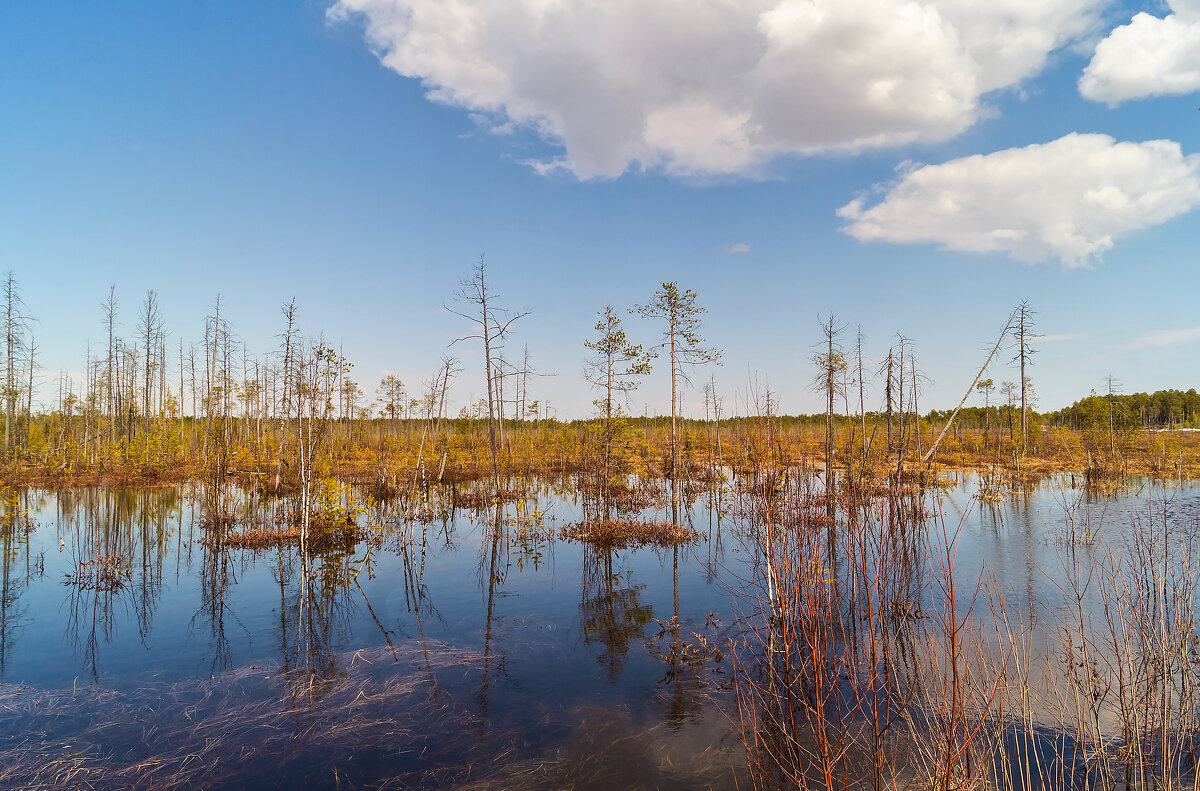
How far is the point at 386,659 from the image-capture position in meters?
8.59

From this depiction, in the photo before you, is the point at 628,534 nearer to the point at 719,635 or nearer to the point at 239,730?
the point at 719,635

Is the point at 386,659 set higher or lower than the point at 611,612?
higher

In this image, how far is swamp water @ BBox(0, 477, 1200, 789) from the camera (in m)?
5.91

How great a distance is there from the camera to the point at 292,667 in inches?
324

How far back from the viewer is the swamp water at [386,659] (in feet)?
19.4

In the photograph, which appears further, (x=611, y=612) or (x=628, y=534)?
(x=628, y=534)

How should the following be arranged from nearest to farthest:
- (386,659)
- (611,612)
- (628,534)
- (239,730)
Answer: (239,730), (386,659), (611,612), (628,534)

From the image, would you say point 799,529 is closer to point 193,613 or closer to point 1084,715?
point 1084,715

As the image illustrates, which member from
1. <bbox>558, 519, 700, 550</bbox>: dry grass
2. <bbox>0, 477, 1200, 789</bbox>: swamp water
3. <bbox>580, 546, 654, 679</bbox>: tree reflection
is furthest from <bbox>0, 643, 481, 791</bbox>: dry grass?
<bbox>558, 519, 700, 550</bbox>: dry grass

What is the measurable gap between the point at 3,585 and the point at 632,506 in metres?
17.8

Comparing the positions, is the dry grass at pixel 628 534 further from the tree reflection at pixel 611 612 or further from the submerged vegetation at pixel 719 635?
the tree reflection at pixel 611 612

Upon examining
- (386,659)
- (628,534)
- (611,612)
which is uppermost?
(628,534)

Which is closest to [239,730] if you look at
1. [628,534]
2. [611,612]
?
[611,612]

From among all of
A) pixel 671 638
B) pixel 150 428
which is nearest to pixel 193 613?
pixel 671 638
